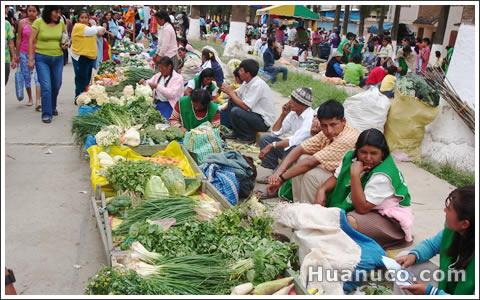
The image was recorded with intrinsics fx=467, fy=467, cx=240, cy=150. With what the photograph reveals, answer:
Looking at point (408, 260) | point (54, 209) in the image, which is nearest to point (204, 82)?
point (54, 209)

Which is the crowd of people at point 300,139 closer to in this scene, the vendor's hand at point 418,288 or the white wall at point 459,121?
the vendor's hand at point 418,288

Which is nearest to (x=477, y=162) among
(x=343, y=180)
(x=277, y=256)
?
(x=277, y=256)

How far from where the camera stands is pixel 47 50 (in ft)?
22.3

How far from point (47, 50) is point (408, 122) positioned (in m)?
5.15

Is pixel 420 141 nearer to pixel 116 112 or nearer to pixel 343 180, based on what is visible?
pixel 343 180

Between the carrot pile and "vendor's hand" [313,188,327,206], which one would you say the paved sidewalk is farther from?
"vendor's hand" [313,188,327,206]

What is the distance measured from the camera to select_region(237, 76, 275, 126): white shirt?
6062mm

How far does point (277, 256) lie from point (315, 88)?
819cm

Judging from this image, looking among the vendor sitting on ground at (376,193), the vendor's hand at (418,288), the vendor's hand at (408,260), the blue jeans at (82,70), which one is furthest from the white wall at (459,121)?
the blue jeans at (82,70)

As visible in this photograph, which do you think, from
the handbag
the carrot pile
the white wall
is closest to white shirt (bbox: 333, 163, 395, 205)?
the carrot pile

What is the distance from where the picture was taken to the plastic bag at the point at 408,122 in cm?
584

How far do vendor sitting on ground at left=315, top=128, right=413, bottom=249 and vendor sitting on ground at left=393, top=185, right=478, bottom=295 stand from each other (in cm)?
53

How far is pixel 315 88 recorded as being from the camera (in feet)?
35.0

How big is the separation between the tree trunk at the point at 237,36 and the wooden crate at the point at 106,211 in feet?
39.8
